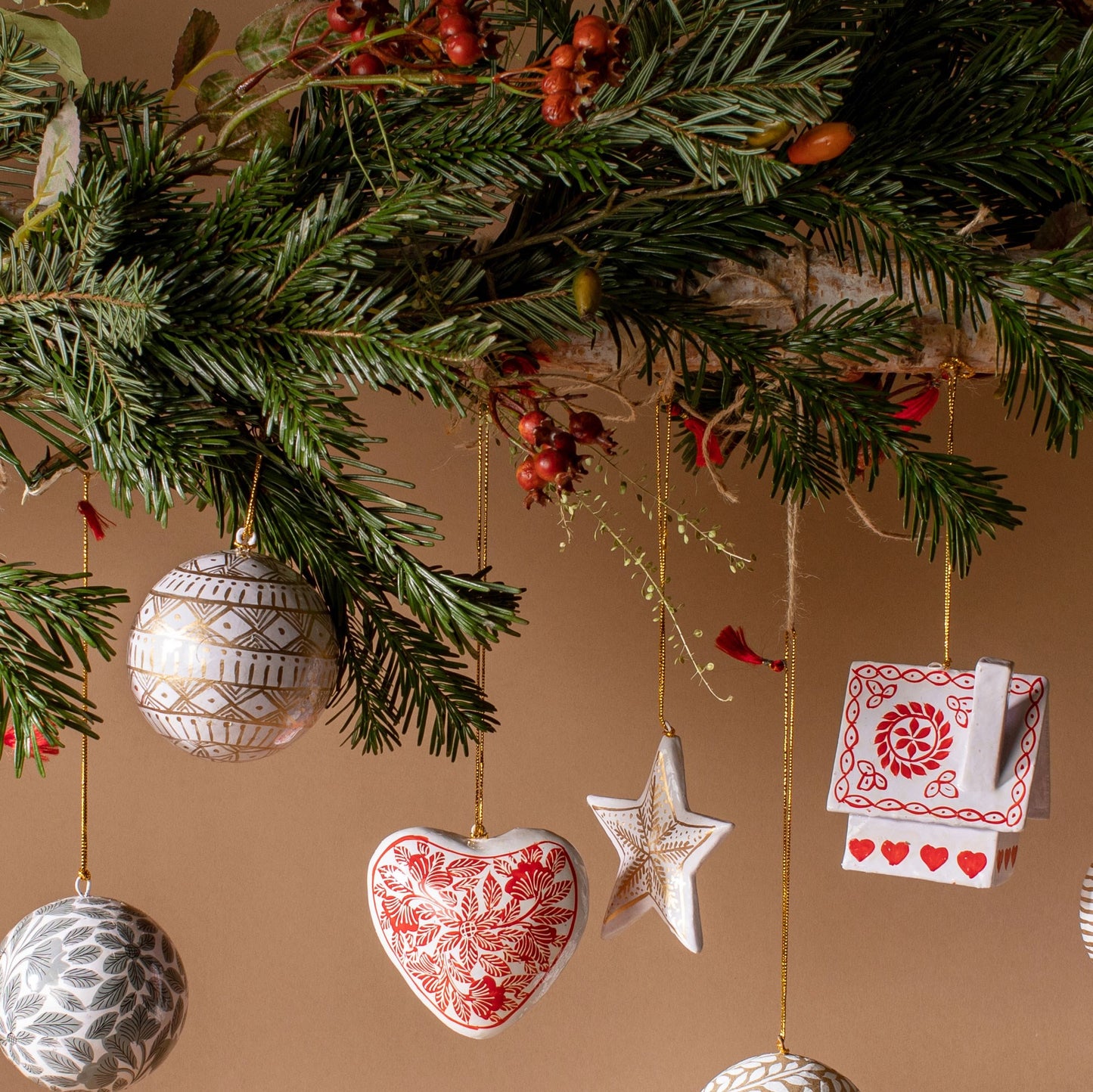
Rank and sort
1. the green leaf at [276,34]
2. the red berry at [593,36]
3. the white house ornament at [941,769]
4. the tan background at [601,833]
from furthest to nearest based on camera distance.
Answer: the tan background at [601,833]
the white house ornament at [941,769]
the green leaf at [276,34]
the red berry at [593,36]

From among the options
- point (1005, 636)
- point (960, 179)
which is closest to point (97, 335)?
point (960, 179)

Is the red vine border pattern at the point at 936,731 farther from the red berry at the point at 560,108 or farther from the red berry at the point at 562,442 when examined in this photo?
the red berry at the point at 560,108

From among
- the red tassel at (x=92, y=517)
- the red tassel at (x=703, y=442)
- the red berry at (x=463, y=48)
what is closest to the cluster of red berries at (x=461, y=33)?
the red berry at (x=463, y=48)

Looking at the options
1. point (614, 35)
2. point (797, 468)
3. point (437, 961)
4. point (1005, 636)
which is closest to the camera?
point (614, 35)

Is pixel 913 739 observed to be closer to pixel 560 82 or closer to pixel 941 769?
pixel 941 769

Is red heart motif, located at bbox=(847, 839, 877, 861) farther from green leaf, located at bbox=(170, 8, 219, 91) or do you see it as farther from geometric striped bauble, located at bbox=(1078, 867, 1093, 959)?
green leaf, located at bbox=(170, 8, 219, 91)

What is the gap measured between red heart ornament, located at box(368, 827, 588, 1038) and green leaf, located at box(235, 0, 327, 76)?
432mm

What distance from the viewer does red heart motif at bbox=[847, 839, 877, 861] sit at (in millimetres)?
624

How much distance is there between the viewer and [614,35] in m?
0.39

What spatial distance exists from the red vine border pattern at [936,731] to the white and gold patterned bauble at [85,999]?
1.36ft

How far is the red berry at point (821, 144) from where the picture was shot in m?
0.43

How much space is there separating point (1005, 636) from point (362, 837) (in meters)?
0.61

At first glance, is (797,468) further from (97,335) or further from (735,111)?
(97,335)

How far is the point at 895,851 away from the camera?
0.61 m
